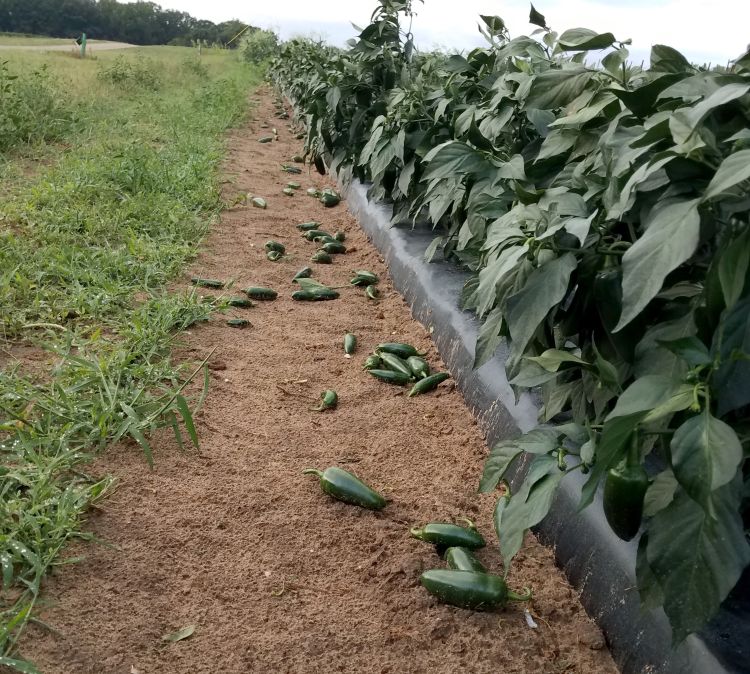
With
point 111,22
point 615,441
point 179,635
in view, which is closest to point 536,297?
point 615,441

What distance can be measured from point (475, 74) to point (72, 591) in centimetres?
276

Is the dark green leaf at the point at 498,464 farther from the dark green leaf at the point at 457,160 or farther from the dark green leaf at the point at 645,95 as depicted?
the dark green leaf at the point at 457,160

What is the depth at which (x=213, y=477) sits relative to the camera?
2229 millimetres

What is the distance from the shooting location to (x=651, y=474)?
67.8 inches

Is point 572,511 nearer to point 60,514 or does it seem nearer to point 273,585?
point 273,585

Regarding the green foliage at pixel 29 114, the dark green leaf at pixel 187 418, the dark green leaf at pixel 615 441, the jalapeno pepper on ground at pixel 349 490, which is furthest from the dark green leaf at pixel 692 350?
the green foliage at pixel 29 114

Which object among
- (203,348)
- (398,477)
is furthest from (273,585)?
(203,348)

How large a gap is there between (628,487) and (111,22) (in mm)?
41265

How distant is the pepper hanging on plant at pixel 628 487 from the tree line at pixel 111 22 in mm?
31190

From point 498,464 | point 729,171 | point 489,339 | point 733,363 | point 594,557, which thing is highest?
point 729,171

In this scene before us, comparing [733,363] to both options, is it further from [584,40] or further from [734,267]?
[584,40]

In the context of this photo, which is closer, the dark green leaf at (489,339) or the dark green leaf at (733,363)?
the dark green leaf at (733,363)

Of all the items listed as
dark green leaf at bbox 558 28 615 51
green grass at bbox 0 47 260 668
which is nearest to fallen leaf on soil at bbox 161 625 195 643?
green grass at bbox 0 47 260 668

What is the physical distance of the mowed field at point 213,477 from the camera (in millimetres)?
1652
